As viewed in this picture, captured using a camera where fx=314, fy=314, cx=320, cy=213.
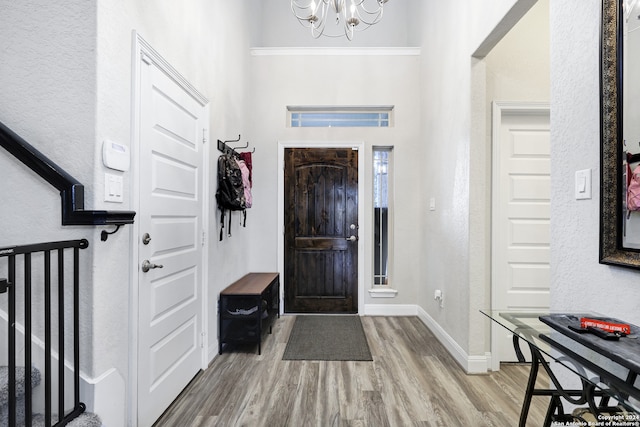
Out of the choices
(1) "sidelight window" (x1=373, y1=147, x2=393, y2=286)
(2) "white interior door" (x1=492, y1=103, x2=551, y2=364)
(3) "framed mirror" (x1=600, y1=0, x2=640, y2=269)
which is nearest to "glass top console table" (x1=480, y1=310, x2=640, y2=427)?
(3) "framed mirror" (x1=600, y1=0, x2=640, y2=269)

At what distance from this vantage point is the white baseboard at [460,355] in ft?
7.82

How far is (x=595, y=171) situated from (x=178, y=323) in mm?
2349

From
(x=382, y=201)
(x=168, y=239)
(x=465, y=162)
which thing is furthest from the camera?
(x=382, y=201)

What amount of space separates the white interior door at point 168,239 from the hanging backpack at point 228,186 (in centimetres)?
28

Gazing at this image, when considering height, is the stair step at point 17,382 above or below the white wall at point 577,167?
below

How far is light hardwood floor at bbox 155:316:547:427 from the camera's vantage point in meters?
1.85

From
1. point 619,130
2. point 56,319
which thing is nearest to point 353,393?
point 56,319

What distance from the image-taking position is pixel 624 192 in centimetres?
110

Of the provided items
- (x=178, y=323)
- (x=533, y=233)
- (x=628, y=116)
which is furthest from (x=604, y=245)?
(x=178, y=323)

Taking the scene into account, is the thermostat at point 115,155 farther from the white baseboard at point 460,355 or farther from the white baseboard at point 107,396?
the white baseboard at point 460,355

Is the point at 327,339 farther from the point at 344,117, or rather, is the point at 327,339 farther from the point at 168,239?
the point at 344,117

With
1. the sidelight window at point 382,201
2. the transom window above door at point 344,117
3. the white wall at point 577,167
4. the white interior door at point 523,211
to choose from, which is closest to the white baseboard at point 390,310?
the sidelight window at point 382,201

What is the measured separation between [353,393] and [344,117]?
3.03 m

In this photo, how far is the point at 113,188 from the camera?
4.73 feet
